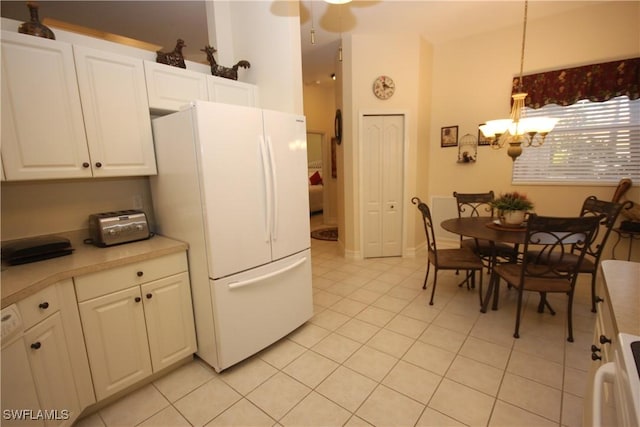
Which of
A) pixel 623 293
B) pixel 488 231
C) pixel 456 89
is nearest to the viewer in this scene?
pixel 623 293

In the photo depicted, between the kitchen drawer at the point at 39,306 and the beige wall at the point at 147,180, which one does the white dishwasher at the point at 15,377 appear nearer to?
the kitchen drawer at the point at 39,306

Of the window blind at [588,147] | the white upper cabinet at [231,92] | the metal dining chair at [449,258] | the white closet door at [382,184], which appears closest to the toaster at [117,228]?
the white upper cabinet at [231,92]


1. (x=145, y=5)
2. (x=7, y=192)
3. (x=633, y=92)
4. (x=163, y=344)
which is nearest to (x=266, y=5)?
(x=145, y=5)

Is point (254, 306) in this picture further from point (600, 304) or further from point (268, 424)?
point (600, 304)

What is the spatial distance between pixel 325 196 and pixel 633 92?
484 cm

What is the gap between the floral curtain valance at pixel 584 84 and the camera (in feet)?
10.1

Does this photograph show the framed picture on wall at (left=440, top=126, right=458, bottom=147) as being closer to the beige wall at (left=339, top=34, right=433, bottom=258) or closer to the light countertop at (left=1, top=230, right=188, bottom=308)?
the beige wall at (left=339, top=34, right=433, bottom=258)

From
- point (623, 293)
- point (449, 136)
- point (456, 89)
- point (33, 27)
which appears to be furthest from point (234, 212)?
point (456, 89)

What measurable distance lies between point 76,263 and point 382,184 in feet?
11.4

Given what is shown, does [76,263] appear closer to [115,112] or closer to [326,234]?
[115,112]

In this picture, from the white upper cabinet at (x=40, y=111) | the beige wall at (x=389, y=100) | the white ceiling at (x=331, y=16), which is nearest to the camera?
the white upper cabinet at (x=40, y=111)

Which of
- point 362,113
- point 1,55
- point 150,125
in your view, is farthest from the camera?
point 362,113

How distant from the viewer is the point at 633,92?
3.06 meters

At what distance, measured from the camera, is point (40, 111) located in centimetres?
160
